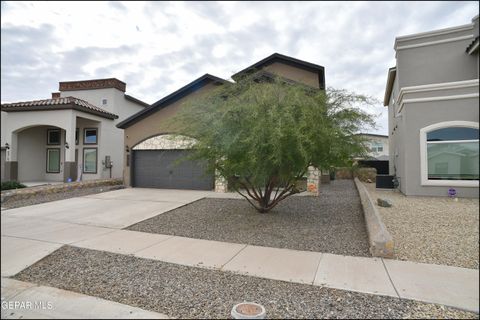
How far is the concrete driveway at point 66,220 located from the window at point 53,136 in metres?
8.72

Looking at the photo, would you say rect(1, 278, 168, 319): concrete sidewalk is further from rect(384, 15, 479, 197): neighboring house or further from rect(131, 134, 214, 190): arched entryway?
rect(131, 134, 214, 190): arched entryway

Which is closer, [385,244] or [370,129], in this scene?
[385,244]

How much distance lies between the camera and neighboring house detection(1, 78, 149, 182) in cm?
1560

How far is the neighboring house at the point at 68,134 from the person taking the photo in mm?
15602

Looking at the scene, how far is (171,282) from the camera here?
3.99m

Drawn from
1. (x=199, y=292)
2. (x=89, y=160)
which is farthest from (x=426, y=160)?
(x=89, y=160)

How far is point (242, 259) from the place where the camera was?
15.8ft

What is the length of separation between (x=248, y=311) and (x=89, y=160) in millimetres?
18074

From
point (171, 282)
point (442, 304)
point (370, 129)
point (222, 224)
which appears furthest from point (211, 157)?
point (442, 304)

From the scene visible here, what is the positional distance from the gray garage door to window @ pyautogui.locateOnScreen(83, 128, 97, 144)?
14.1ft

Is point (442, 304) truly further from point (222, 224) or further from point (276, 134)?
point (222, 224)

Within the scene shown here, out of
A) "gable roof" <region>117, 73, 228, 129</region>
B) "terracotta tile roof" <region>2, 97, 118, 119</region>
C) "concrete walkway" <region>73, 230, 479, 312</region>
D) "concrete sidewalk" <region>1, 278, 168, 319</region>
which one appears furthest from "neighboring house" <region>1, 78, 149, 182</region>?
"concrete sidewalk" <region>1, 278, 168, 319</region>

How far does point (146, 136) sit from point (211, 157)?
9435 millimetres

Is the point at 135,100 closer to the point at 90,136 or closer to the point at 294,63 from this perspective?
the point at 90,136
